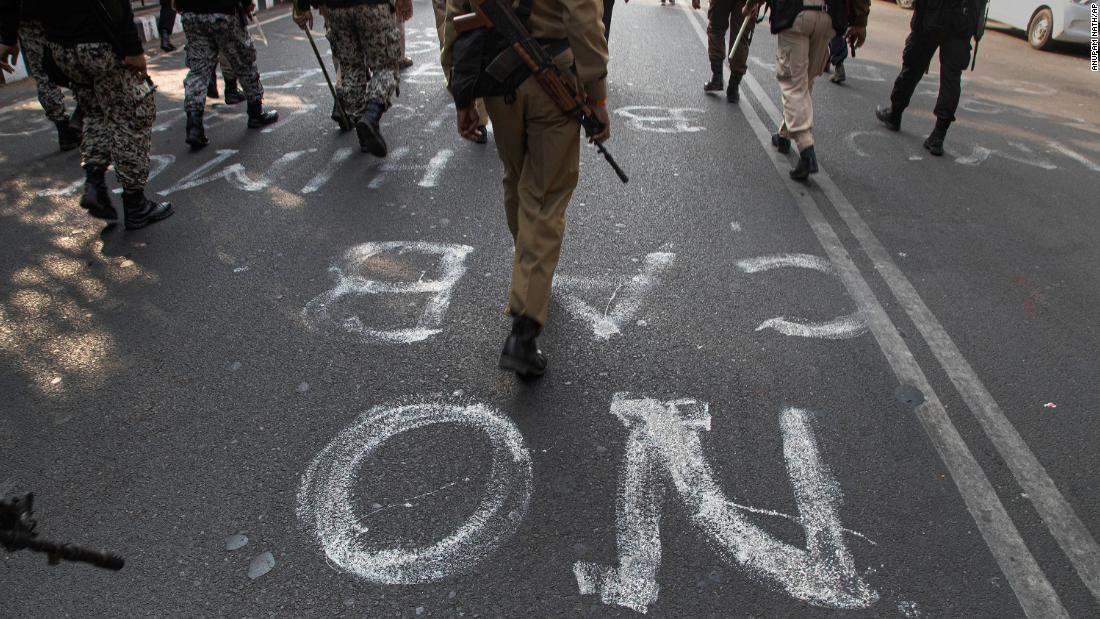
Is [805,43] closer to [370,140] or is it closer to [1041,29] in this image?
[370,140]

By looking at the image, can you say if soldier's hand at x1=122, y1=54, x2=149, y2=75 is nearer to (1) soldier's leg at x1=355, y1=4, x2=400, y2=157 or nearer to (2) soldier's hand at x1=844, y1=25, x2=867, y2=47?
(1) soldier's leg at x1=355, y1=4, x2=400, y2=157

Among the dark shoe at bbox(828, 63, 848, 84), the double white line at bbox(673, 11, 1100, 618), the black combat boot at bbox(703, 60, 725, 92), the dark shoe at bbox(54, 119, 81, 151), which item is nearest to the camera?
the double white line at bbox(673, 11, 1100, 618)

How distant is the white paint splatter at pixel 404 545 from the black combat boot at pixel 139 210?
2762 millimetres

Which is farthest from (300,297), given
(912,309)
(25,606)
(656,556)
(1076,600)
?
(1076,600)

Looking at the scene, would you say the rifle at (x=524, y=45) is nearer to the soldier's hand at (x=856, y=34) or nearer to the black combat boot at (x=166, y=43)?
the soldier's hand at (x=856, y=34)

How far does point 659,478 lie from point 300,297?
2.22 meters

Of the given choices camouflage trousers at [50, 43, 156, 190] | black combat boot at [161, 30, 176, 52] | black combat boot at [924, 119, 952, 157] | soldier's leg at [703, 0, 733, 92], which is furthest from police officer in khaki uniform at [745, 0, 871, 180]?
black combat boot at [161, 30, 176, 52]

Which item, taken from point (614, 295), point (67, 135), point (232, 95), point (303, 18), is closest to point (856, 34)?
point (614, 295)

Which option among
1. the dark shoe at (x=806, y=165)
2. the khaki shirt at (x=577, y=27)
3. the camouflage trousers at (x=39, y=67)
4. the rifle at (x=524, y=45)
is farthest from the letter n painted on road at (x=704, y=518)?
the camouflage trousers at (x=39, y=67)

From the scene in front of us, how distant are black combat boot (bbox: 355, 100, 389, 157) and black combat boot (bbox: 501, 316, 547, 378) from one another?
10.4ft

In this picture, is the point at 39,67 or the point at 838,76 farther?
the point at 838,76

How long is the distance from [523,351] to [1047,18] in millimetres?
13803

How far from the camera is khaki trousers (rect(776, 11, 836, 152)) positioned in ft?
18.2

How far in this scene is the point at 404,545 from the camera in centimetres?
243
